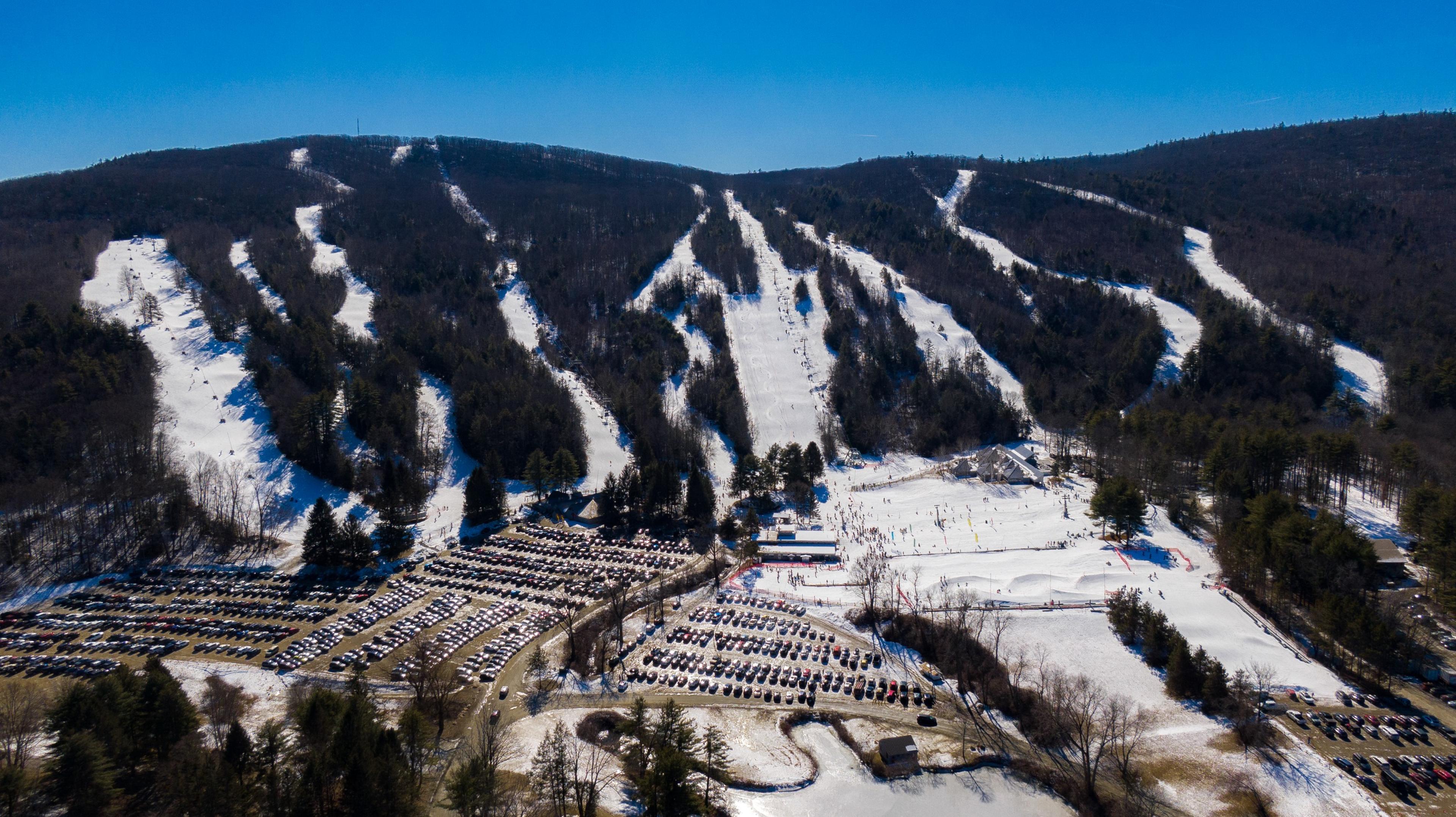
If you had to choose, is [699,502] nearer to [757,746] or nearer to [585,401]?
[757,746]

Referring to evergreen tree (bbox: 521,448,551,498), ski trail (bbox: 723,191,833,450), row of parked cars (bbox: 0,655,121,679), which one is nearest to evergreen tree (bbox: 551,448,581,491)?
evergreen tree (bbox: 521,448,551,498)

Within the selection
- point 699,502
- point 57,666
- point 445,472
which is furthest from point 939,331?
point 57,666

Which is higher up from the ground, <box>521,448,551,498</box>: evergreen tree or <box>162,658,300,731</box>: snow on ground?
<box>521,448,551,498</box>: evergreen tree

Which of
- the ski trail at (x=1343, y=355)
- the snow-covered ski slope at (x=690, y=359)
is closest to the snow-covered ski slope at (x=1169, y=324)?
the ski trail at (x=1343, y=355)

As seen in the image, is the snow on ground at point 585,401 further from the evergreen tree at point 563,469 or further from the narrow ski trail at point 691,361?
the narrow ski trail at point 691,361

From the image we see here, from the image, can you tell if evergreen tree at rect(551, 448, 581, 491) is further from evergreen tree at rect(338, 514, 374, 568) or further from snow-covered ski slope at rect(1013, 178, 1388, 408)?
snow-covered ski slope at rect(1013, 178, 1388, 408)

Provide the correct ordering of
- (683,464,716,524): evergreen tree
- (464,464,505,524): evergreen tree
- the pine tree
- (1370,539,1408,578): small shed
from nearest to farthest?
(1370,539,1408,578): small shed < the pine tree < (464,464,505,524): evergreen tree < (683,464,716,524): evergreen tree

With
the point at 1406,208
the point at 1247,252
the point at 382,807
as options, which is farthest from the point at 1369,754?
Answer: the point at 1406,208
